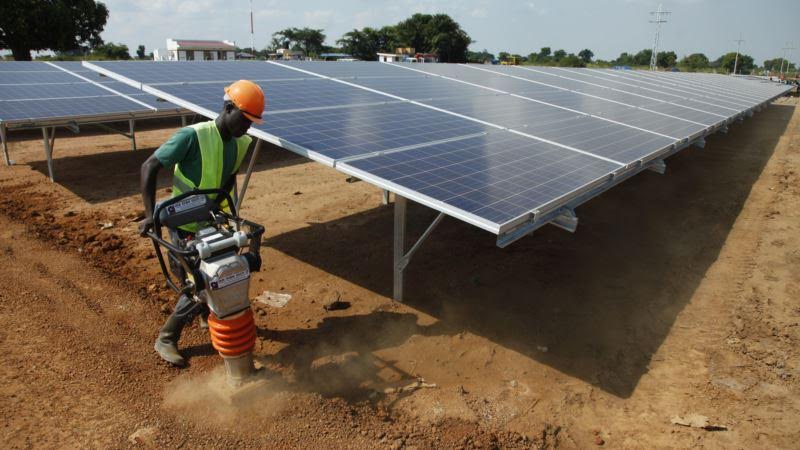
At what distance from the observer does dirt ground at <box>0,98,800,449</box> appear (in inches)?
169

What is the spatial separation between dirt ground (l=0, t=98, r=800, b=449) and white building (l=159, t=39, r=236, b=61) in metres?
62.5

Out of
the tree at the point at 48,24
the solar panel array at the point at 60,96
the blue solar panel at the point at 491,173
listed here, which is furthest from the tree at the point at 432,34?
the blue solar panel at the point at 491,173

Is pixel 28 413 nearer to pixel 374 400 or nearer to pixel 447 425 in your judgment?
pixel 374 400

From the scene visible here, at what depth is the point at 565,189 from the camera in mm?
5156

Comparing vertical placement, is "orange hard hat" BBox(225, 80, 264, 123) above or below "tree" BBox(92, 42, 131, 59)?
below

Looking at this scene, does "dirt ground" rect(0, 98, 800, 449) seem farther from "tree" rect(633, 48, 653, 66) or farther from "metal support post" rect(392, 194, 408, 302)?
"tree" rect(633, 48, 653, 66)

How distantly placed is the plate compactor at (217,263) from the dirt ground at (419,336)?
2.10 ft

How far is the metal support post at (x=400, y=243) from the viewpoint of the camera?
18.4 ft

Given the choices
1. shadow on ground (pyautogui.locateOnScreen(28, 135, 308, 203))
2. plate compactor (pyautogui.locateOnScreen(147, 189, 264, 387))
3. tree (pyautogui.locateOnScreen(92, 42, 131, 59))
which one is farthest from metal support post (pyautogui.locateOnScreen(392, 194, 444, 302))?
tree (pyautogui.locateOnScreen(92, 42, 131, 59))

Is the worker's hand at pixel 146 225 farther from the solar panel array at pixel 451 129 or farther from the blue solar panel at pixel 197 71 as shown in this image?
the blue solar panel at pixel 197 71

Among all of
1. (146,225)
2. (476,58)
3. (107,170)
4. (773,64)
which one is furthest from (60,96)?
(773,64)

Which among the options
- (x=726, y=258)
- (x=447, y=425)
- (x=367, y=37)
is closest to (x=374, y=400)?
(x=447, y=425)

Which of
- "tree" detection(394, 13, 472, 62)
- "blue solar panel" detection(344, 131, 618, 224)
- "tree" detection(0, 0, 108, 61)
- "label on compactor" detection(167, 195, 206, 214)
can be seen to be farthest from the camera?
"tree" detection(394, 13, 472, 62)

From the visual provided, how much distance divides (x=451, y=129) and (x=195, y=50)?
69.6 metres
